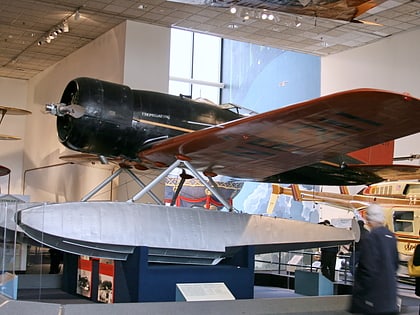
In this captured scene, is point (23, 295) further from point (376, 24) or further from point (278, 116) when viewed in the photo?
point (376, 24)

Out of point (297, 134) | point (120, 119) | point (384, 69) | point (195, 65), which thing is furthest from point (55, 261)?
point (195, 65)

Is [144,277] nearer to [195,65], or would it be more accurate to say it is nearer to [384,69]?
[384,69]

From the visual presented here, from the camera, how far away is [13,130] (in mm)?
15039

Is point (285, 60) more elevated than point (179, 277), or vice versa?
point (285, 60)

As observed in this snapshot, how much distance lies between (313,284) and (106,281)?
2543mm

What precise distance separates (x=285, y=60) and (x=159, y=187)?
6.60 meters

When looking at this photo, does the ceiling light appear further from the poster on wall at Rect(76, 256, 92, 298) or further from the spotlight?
the poster on wall at Rect(76, 256, 92, 298)

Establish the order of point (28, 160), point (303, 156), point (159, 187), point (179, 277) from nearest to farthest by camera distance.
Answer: point (179, 277) < point (303, 156) < point (159, 187) < point (28, 160)

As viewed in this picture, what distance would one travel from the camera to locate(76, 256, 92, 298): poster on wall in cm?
582

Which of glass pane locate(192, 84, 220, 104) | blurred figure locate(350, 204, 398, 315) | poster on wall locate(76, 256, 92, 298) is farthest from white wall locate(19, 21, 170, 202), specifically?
blurred figure locate(350, 204, 398, 315)

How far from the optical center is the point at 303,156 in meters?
5.76

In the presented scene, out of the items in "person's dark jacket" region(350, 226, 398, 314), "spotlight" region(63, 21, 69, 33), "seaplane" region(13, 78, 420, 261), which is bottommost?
"person's dark jacket" region(350, 226, 398, 314)

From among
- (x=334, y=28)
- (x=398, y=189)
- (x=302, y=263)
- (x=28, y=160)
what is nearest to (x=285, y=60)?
(x=334, y=28)

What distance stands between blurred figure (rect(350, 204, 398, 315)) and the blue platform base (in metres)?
3.17
